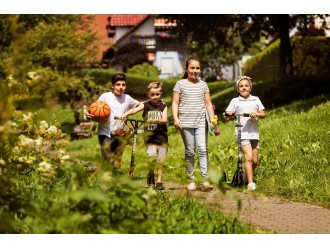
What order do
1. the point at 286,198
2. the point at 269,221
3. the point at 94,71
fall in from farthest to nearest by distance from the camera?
the point at 94,71
the point at 286,198
the point at 269,221

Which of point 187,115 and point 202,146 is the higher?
point 187,115

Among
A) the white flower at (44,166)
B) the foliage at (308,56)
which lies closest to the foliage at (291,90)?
the foliage at (308,56)

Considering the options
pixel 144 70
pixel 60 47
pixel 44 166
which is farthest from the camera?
pixel 144 70

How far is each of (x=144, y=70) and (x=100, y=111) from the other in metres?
44.5

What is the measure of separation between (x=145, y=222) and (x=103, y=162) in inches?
23.3

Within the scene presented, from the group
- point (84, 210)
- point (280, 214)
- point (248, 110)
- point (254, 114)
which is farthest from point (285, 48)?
point (84, 210)

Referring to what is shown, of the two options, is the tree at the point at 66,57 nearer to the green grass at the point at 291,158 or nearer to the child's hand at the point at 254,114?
the green grass at the point at 291,158

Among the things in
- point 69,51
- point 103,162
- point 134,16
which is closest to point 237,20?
point 69,51

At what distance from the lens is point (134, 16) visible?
63.6 m

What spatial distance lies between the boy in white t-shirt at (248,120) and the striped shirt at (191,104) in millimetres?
487

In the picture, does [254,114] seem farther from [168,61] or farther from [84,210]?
[168,61]

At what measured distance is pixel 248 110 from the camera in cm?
931

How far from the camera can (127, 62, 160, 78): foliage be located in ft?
172

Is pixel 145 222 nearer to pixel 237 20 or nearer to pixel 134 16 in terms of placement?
pixel 237 20
